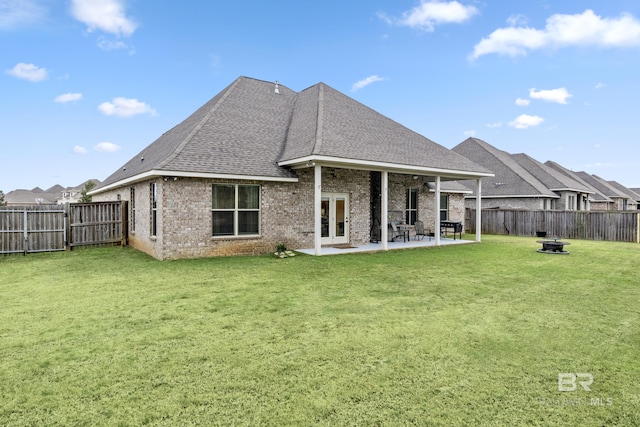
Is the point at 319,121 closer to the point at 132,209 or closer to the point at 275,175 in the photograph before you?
the point at 275,175

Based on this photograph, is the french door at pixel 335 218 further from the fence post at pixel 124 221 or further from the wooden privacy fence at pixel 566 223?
the wooden privacy fence at pixel 566 223

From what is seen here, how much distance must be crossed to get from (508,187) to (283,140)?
1947 cm

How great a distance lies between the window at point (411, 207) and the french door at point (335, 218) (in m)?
4.65

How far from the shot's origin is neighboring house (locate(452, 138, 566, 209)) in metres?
25.1

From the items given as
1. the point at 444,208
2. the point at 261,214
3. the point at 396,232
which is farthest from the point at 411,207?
the point at 261,214

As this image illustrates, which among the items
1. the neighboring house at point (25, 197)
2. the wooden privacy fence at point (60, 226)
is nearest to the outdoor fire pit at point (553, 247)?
the wooden privacy fence at point (60, 226)

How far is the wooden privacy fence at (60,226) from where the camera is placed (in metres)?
12.5

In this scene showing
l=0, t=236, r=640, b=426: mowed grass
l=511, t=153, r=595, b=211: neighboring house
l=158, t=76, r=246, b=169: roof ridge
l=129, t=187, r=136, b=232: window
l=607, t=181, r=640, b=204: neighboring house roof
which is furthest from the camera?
l=607, t=181, r=640, b=204: neighboring house roof

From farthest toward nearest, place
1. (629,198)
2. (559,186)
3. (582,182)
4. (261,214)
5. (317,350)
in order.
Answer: (629,198) < (582,182) < (559,186) < (261,214) < (317,350)

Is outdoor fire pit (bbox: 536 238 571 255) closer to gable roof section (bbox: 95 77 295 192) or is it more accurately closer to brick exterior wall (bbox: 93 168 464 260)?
brick exterior wall (bbox: 93 168 464 260)

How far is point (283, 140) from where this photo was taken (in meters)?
14.2

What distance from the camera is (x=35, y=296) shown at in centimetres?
669

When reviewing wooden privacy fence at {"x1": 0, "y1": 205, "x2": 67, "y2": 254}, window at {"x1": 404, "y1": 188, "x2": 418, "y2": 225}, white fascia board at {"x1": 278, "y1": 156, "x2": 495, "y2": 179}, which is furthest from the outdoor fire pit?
wooden privacy fence at {"x1": 0, "y1": 205, "x2": 67, "y2": 254}

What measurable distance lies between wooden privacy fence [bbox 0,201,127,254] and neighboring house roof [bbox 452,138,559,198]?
79.0ft
